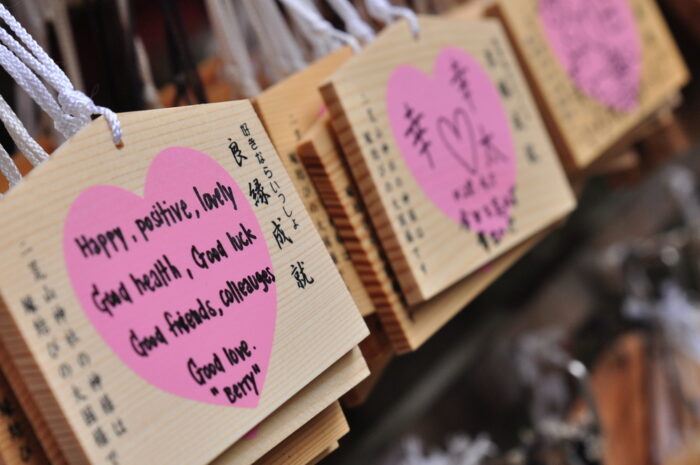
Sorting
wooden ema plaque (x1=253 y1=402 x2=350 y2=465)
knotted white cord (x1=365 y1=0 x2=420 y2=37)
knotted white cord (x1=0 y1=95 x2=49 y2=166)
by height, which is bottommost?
wooden ema plaque (x1=253 y1=402 x2=350 y2=465)

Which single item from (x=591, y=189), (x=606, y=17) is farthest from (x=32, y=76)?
(x=591, y=189)

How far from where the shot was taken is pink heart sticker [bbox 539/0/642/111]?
3.18ft

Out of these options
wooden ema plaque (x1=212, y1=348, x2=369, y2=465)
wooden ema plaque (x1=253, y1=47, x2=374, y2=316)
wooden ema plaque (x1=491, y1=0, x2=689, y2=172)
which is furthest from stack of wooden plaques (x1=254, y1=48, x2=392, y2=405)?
wooden ema plaque (x1=491, y1=0, x2=689, y2=172)

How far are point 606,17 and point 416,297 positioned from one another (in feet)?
1.88

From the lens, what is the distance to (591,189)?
1.71 m

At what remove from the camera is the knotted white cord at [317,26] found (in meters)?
0.74

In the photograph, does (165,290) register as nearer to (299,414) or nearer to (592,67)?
(299,414)

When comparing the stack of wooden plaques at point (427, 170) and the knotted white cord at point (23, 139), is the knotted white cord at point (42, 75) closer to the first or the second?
the knotted white cord at point (23, 139)

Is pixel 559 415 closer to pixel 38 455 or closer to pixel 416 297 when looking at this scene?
pixel 416 297

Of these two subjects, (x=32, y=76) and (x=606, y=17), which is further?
(x=606, y=17)

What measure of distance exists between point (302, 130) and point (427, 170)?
121 mm

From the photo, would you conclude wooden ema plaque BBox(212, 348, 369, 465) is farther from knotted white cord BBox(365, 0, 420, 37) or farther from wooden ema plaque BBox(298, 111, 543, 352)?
knotted white cord BBox(365, 0, 420, 37)

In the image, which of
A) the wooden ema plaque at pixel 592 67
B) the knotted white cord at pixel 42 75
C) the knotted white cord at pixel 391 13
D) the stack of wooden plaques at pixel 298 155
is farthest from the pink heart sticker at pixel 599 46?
the knotted white cord at pixel 42 75

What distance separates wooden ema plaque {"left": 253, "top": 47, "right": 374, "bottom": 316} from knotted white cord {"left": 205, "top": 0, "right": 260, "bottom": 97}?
0.31 feet
